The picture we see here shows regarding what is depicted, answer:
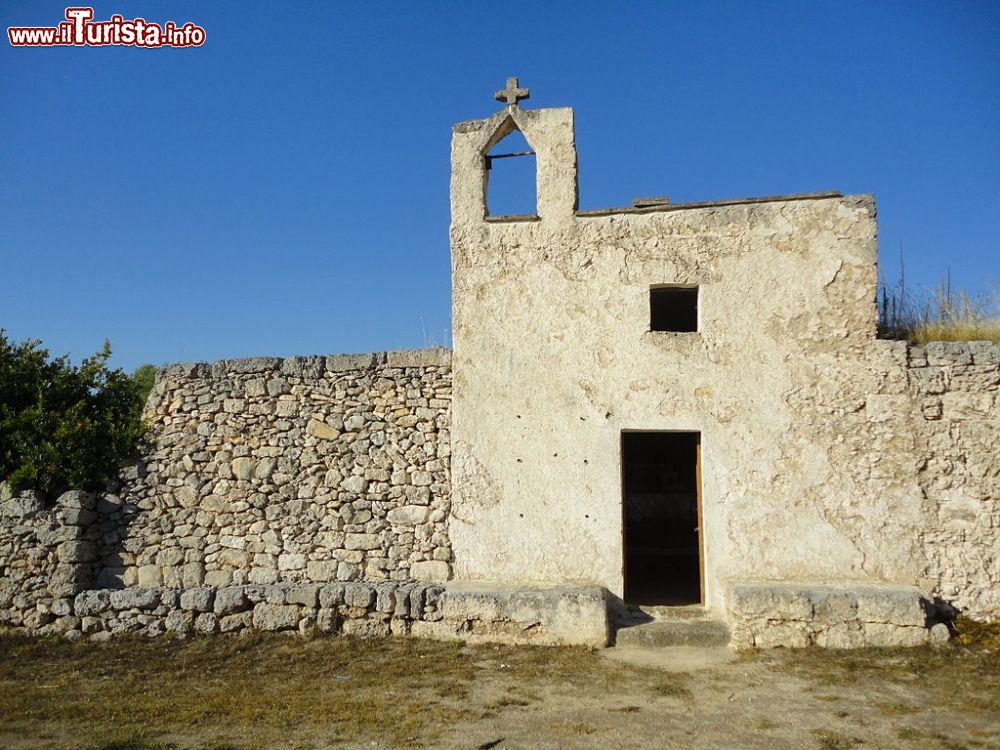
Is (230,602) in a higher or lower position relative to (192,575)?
lower

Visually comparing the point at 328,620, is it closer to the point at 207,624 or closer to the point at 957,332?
the point at 207,624

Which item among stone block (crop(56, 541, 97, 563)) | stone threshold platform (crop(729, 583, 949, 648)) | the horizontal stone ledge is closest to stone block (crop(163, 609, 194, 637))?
stone block (crop(56, 541, 97, 563))

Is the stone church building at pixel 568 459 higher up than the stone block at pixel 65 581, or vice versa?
the stone church building at pixel 568 459

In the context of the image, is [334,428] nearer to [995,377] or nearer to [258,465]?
[258,465]

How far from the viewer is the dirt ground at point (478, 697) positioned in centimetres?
517

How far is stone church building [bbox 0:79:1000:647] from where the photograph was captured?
7.41 m

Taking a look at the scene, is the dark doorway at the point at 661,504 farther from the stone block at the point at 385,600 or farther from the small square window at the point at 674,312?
the stone block at the point at 385,600

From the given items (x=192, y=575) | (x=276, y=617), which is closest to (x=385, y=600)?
(x=276, y=617)

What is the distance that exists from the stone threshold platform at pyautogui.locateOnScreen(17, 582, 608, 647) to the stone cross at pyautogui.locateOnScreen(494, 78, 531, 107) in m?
5.83

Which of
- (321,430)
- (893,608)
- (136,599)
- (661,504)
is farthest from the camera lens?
(661,504)

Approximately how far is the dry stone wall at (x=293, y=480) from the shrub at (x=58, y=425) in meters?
0.43

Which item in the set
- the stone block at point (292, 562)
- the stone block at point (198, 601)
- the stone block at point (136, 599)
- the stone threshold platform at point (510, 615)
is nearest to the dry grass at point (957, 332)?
the stone threshold platform at point (510, 615)

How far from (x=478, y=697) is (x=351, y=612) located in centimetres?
235

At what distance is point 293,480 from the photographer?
28.2ft
